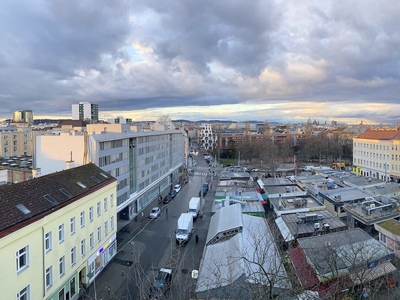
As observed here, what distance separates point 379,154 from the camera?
4000 centimetres

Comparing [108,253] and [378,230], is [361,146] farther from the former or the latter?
[108,253]

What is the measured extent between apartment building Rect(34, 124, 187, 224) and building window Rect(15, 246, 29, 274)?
984cm

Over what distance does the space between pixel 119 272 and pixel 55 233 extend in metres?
5.34

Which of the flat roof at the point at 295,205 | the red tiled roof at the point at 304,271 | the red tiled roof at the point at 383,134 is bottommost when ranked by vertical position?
the red tiled roof at the point at 304,271

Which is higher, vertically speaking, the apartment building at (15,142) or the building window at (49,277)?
the apartment building at (15,142)

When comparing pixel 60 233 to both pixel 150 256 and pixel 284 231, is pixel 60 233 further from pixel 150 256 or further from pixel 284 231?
pixel 284 231

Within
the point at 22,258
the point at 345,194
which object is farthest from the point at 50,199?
the point at 345,194

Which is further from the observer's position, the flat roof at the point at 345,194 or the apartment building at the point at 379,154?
the apartment building at the point at 379,154

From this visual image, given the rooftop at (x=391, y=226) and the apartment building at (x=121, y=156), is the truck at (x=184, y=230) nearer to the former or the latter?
the apartment building at (x=121, y=156)

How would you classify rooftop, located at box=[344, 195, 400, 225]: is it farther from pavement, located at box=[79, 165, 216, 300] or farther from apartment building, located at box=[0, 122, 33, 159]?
apartment building, located at box=[0, 122, 33, 159]

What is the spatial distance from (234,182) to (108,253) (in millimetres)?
17413

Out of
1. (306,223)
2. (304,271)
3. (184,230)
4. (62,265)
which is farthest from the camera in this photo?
(184,230)

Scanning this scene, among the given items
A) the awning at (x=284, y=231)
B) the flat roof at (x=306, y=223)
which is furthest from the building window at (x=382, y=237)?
the awning at (x=284, y=231)

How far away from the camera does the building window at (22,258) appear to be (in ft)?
30.6
